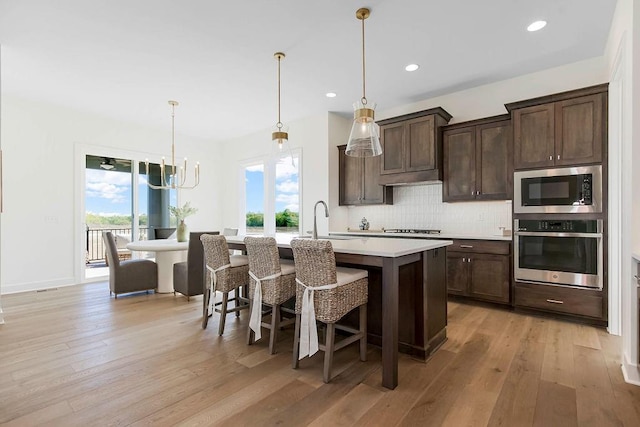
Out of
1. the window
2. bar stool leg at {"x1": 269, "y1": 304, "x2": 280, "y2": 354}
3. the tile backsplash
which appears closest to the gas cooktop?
the tile backsplash

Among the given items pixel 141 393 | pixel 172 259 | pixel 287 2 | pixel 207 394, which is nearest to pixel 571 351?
Result: pixel 207 394

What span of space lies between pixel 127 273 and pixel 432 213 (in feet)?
14.4

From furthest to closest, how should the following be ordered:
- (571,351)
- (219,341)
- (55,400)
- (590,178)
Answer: (590,178), (219,341), (571,351), (55,400)

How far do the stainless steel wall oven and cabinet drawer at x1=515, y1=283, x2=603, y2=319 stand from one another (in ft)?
0.23

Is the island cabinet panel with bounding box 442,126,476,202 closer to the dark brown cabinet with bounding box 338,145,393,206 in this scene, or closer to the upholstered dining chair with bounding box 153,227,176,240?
the dark brown cabinet with bounding box 338,145,393,206

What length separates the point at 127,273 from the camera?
4289 mm

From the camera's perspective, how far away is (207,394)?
1.93 meters

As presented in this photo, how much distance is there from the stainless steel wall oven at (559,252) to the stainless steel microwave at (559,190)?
0.45 ft

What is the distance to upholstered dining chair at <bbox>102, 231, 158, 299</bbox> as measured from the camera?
13.8ft

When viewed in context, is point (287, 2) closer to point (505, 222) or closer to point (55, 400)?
point (55, 400)

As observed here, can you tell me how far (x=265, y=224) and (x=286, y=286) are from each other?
12.7 ft

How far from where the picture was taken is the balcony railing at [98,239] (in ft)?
18.2

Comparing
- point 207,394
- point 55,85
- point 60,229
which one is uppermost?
point 55,85

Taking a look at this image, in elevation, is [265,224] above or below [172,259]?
above
